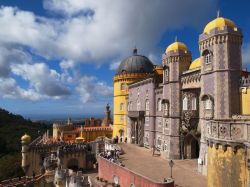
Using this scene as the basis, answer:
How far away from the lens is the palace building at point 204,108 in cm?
1309

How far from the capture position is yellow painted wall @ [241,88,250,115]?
66.2 ft

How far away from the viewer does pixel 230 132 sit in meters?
13.1

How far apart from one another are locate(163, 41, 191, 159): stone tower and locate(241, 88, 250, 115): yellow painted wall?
27.3 ft

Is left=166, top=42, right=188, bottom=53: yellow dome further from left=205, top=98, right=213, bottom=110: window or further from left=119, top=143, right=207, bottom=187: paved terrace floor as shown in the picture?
left=119, top=143, right=207, bottom=187: paved terrace floor

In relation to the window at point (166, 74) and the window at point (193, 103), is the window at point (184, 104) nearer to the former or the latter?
the window at point (193, 103)

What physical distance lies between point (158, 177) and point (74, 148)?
15954 mm

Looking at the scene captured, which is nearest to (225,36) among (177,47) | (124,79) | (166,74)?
(177,47)

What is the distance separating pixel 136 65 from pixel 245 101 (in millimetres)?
25822

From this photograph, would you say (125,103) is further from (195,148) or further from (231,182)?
(231,182)

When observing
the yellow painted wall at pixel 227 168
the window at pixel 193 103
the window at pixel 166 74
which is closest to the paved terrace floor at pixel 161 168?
the window at pixel 193 103

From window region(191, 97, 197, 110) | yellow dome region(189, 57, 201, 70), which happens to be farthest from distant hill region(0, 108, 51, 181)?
yellow dome region(189, 57, 201, 70)

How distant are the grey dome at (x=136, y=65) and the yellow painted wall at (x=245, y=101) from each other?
975 inches

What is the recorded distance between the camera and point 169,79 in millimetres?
29203

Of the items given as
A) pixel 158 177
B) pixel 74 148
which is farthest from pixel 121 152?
pixel 158 177
